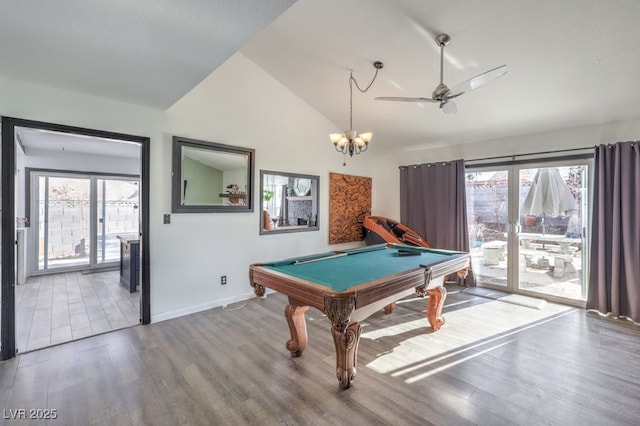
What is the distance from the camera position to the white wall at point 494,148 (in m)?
3.58

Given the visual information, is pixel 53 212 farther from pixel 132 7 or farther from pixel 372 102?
pixel 372 102

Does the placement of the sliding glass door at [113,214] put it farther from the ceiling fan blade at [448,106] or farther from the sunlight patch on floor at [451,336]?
the ceiling fan blade at [448,106]

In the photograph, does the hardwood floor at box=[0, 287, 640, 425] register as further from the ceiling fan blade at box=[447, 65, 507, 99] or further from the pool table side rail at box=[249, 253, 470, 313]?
the ceiling fan blade at box=[447, 65, 507, 99]

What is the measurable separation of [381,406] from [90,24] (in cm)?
304

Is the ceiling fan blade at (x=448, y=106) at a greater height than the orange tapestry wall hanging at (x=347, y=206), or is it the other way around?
the ceiling fan blade at (x=448, y=106)

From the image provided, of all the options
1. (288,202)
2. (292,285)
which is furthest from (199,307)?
(292,285)

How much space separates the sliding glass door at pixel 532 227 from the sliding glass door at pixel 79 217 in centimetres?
713

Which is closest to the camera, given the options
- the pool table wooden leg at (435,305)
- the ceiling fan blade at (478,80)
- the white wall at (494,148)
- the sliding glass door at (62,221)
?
the ceiling fan blade at (478,80)

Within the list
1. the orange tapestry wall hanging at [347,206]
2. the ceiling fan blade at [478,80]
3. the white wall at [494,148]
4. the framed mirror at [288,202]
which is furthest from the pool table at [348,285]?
the white wall at [494,148]

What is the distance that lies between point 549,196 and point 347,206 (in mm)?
3111

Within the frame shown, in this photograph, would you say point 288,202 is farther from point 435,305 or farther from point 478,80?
point 478,80

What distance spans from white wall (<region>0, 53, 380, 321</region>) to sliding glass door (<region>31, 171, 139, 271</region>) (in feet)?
12.7

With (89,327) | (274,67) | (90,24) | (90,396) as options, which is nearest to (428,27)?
(274,67)

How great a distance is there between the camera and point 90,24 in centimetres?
177
